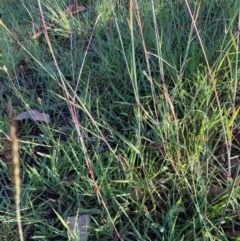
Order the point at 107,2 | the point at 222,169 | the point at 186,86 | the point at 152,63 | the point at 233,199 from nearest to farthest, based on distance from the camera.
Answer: the point at 233,199 < the point at 222,169 < the point at 186,86 < the point at 152,63 < the point at 107,2

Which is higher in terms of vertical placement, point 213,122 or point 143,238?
point 213,122

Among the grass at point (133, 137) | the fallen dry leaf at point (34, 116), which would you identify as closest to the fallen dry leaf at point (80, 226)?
the grass at point (133, 137)

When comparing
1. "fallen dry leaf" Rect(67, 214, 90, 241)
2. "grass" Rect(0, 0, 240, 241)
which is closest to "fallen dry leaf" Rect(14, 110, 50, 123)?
"grass" Rect(0, 0, 240, 241)

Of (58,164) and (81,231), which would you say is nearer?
(81,231)

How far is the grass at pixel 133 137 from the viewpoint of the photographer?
1.19 metres

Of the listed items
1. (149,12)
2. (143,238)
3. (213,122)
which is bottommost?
(143,238)

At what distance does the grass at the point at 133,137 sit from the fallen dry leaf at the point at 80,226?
0.07 feet

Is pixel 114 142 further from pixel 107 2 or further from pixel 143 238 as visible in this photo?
pixel 107 2

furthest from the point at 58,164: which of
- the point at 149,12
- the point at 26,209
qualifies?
the point at 149,12

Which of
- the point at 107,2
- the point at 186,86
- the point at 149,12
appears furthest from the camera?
the point at 107,2

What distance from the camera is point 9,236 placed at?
1.25 metres

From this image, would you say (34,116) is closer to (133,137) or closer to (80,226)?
A: (133,137)

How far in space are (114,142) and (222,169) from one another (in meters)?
0.34

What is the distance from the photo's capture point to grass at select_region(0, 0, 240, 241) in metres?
1.19
